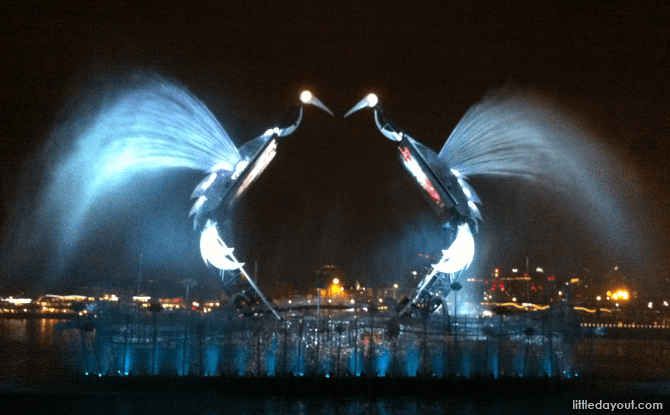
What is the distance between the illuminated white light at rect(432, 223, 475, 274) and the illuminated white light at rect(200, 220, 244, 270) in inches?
457

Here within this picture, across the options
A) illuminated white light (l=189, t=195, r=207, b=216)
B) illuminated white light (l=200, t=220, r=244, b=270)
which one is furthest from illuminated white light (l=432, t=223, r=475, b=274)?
illuminated white light (l=189, t=195, r=207, b=216)

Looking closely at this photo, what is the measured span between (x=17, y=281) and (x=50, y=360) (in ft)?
470

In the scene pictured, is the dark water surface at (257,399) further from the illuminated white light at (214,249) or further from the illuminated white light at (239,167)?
the illuminated white light at (239,167)

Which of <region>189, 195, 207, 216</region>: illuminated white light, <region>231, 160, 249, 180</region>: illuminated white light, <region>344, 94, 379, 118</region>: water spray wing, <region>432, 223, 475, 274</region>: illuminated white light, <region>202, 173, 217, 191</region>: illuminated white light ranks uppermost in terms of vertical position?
<region>344, 94, 379, 118</region>: water spray wing

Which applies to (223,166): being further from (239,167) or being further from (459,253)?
(459,253)

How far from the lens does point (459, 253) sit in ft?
121

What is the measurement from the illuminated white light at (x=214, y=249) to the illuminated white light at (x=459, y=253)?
457 inches

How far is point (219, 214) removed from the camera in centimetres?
3678

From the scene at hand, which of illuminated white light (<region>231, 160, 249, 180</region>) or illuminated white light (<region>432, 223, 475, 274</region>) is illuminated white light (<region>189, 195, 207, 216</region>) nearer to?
illuminated white light (<region>231, 160, 249, 180</region>)

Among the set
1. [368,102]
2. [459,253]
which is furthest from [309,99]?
[459,253]

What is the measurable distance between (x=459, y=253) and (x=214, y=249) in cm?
1388

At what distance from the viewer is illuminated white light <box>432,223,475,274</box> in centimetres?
3669

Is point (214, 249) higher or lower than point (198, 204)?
lower

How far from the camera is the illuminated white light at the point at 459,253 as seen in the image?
36.7m
